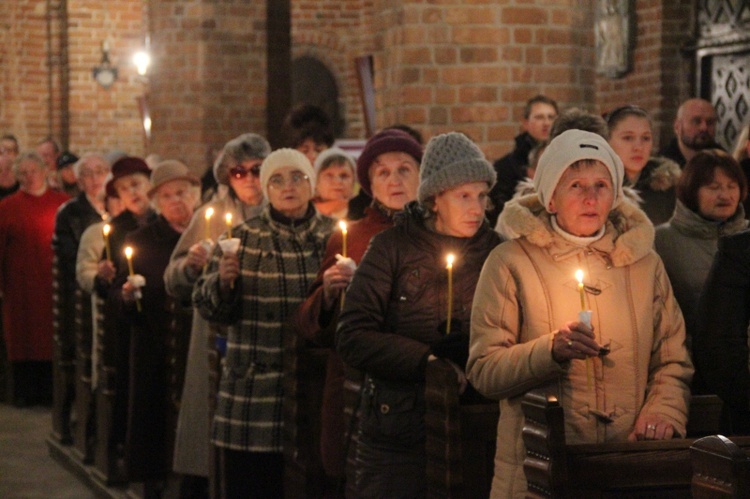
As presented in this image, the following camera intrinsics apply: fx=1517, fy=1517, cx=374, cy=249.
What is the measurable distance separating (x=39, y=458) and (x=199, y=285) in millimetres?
3993

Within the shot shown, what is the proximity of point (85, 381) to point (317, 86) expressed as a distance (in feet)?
40.7

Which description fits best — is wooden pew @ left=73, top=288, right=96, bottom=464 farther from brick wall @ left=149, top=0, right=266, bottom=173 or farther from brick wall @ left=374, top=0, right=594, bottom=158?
brick wall @ left=149, top=0, right=266, bottom=173

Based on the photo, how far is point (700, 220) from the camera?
5.43m

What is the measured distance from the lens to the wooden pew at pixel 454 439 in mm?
4395

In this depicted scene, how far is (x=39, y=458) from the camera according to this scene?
982 centimetres

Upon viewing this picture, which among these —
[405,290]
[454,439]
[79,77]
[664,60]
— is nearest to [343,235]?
[405,290]

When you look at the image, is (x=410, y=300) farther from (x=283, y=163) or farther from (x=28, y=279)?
(x=28, y=279)

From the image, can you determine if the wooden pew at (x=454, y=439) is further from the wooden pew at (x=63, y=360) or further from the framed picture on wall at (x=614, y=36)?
the framed picture on wall at (x=614, y=36)

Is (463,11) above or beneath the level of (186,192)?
above

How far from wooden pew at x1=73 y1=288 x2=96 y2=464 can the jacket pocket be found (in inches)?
184

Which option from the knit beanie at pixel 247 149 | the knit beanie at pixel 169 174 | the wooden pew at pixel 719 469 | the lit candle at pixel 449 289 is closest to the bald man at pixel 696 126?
the knit beanie at pixel 247 149

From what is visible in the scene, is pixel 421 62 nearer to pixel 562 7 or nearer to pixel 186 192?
pixel 562 7

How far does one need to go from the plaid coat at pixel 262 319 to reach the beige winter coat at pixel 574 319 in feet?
7.13

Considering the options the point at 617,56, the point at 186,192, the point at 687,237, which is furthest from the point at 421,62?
the point at 617,56
